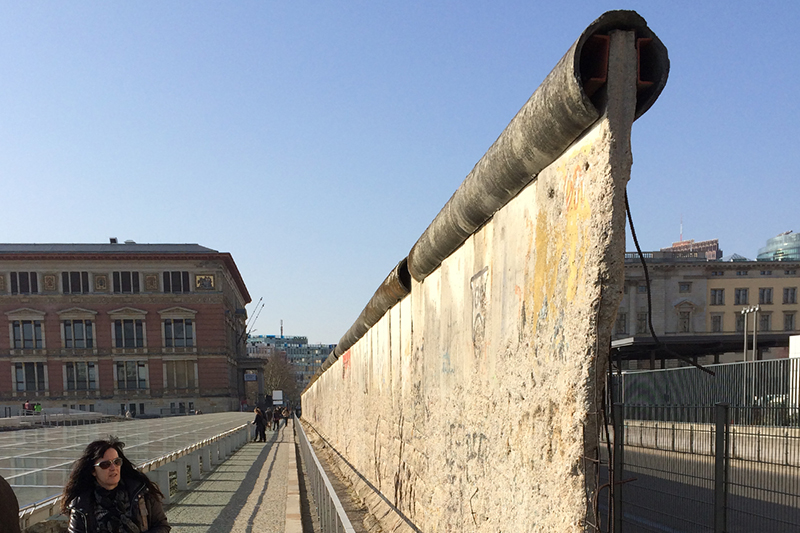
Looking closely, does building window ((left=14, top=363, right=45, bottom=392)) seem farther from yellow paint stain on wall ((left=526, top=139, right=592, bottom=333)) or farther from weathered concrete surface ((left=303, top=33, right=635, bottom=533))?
yellow paint stain on wall ((left=526, top=139, right=592, bottom=333))

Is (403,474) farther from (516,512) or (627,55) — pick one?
(627,55)

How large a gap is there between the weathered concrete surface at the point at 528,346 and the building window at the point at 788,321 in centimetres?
7112

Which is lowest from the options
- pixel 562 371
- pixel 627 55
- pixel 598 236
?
pixel 562 371

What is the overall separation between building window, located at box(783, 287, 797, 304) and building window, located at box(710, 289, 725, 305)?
627 cm

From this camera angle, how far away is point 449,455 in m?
4.39

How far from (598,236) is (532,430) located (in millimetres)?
1041

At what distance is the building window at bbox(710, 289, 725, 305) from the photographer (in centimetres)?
6531

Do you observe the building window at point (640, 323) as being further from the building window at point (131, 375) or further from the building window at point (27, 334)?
the building window at point (27, 334)

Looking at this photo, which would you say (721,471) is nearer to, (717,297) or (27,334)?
(717,297)

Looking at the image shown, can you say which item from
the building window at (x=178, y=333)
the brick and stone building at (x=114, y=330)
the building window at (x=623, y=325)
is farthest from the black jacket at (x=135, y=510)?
the building window at (x=178, y=333)

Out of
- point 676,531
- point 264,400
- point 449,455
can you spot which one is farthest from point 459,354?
point 264,400

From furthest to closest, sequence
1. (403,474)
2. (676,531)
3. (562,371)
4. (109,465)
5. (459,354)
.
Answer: (676,531) < (403,474) < (459,354) < (109,465) < (562,371)

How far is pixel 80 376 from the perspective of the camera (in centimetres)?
6469

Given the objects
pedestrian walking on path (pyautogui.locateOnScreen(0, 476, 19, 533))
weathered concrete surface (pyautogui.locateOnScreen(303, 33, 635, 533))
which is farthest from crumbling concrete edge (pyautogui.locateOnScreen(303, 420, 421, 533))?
pedestrian walking on path (pyautogui.locateOnScreen(0, 476, 19, 533))
